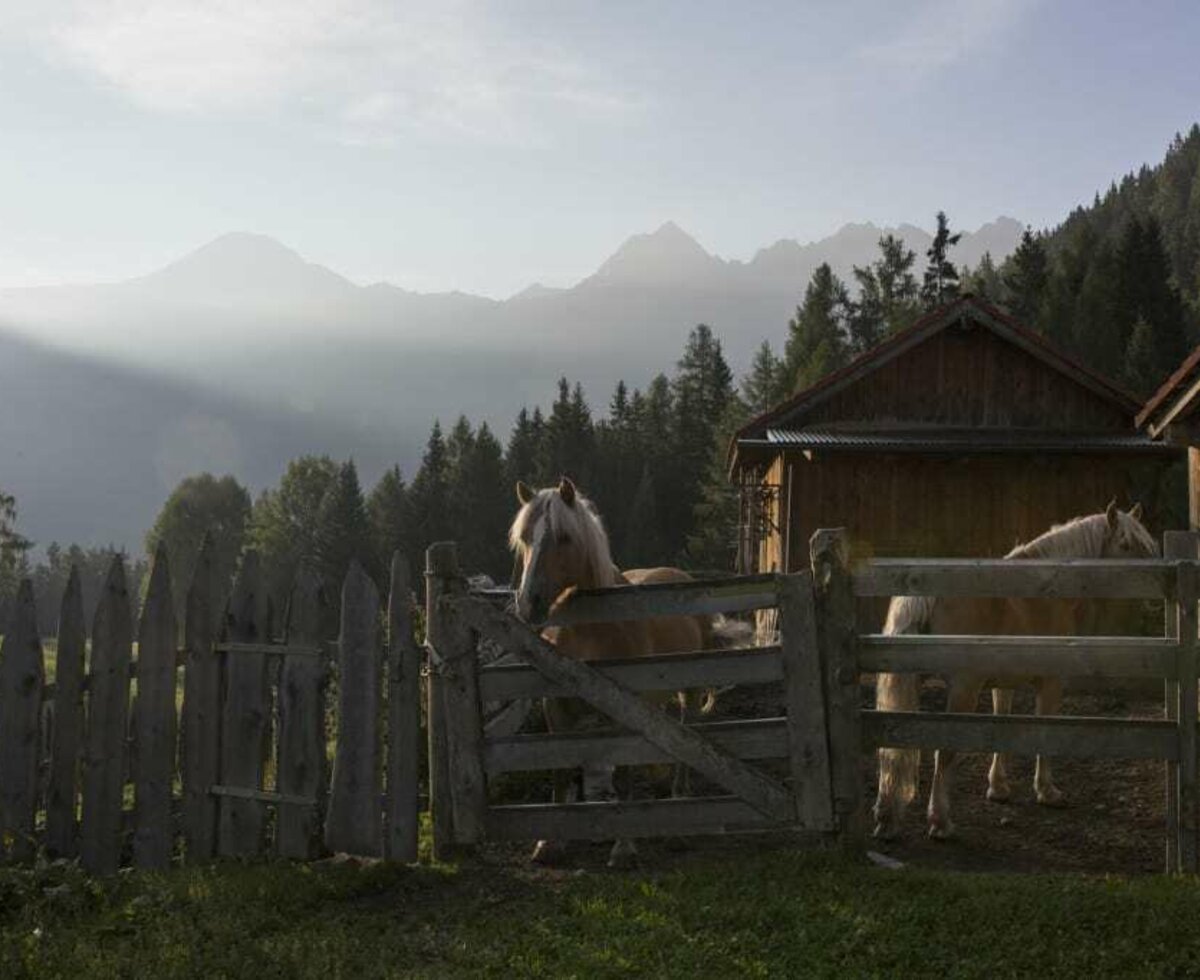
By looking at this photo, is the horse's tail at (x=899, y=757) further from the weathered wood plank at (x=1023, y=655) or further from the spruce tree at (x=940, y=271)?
the spruce tree at (x=940, y=271)

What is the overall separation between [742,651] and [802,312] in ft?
257

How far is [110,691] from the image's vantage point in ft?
23.5

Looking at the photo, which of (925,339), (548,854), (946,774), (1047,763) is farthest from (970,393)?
(548,854)

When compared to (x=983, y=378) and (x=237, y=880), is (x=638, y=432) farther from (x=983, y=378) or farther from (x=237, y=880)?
(x=237, y=880)

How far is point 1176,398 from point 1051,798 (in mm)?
6447

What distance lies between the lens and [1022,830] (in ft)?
26.7

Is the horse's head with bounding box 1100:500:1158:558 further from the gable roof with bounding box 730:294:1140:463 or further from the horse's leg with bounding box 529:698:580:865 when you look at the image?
the gable roof with bounding box 730:294:1140:463

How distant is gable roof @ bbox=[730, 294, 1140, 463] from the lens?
21.5 metres

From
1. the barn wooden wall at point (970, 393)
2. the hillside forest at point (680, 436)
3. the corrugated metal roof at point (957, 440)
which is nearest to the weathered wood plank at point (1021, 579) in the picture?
the corrugated metal roof at point (957, 440)

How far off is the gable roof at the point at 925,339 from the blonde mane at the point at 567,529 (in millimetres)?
14436

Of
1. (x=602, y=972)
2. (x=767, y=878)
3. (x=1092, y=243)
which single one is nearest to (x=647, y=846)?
(x=767, y=878)

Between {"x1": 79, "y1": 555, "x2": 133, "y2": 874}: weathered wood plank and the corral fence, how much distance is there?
0.01m

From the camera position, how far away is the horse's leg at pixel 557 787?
23.5 ft

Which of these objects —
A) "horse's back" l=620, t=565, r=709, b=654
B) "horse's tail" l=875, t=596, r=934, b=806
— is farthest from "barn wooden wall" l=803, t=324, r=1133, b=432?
"horse's tail" l=875, t=596, r=934, b=806
